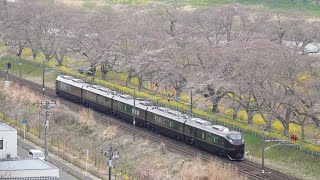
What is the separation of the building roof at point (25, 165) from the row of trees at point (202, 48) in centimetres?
1864

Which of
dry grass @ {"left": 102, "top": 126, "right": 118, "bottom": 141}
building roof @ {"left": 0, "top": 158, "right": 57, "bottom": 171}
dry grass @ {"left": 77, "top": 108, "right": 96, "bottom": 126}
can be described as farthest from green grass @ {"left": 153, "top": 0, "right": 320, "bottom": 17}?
building roof @ {"left": 0, "top": 158, "right": 57, "bottom": 171}

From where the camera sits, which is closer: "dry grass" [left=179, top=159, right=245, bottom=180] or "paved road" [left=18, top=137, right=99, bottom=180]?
"dry grass" [left=179, top=159, right=245, bottom=180]

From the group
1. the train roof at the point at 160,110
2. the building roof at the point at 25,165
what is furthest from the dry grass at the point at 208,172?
the building roof at the point at 25,165

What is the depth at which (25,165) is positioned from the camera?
44.2 m

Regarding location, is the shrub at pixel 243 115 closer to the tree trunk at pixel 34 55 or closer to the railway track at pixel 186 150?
the railway track at pixel 186 150

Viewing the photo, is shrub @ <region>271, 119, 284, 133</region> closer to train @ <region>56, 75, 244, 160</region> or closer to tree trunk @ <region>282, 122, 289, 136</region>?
tree trunk @ <region>282, 122, 289, 136</region>

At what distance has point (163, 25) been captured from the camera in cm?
8856

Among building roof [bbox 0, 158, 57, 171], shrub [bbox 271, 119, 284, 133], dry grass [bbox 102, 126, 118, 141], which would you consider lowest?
dry grass [bbox 102, 126, 118, 141]

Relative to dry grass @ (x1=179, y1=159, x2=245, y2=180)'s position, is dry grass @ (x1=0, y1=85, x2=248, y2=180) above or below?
below

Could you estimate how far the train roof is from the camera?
5369 centimetres

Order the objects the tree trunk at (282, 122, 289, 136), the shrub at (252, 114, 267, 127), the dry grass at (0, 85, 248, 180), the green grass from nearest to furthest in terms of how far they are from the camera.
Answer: the dry grass at (0, 85, 248, 180)
the tree trunk at (282, 122, 289, 136)
the shrub at (252, 114, 267, 127)
the green grass

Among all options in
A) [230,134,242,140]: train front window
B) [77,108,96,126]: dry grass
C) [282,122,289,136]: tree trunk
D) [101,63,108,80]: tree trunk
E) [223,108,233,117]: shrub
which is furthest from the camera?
[101,63,108,80]: tree trunk

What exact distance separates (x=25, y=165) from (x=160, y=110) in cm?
1872

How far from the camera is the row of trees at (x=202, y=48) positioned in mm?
56844
